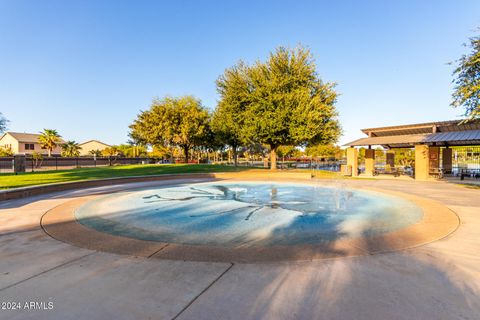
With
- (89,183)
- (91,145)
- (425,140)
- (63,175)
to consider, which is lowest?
(89,183)

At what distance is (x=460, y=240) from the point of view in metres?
5.10

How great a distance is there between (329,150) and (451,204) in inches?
2519

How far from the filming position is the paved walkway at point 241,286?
8.80ft

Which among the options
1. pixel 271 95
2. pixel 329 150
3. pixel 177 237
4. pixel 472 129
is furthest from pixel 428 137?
pixel 329 150

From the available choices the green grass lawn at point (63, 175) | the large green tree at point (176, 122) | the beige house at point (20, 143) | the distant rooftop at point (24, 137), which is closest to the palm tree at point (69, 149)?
the beige house at point (20, 143)

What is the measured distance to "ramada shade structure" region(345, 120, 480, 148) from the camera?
65.8ft

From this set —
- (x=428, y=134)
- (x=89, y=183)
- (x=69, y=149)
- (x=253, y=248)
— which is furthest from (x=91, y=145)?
(x=253, y=248)

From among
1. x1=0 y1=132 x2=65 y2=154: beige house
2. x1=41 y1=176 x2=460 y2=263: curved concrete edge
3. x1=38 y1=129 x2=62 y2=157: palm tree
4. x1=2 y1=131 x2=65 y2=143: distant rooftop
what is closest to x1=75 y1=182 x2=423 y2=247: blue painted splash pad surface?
x1=41 y1=176 x2=460 y2=263: curved concrete edge

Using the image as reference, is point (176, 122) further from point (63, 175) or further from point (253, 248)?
point (253, 248)

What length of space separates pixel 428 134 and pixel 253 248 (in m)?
Answer: 25.7

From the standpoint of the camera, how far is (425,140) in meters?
21.4

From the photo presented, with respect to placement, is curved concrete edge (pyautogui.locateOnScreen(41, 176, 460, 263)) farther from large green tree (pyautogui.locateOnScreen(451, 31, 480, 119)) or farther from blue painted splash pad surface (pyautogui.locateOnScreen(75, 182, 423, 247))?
large green tree (pyautogui.locateOnScreen(451, 31, 480, 119))

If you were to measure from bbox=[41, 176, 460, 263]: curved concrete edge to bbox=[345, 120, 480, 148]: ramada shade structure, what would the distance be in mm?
17747

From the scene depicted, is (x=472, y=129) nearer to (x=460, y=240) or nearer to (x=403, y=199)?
(x=403, y=199)
